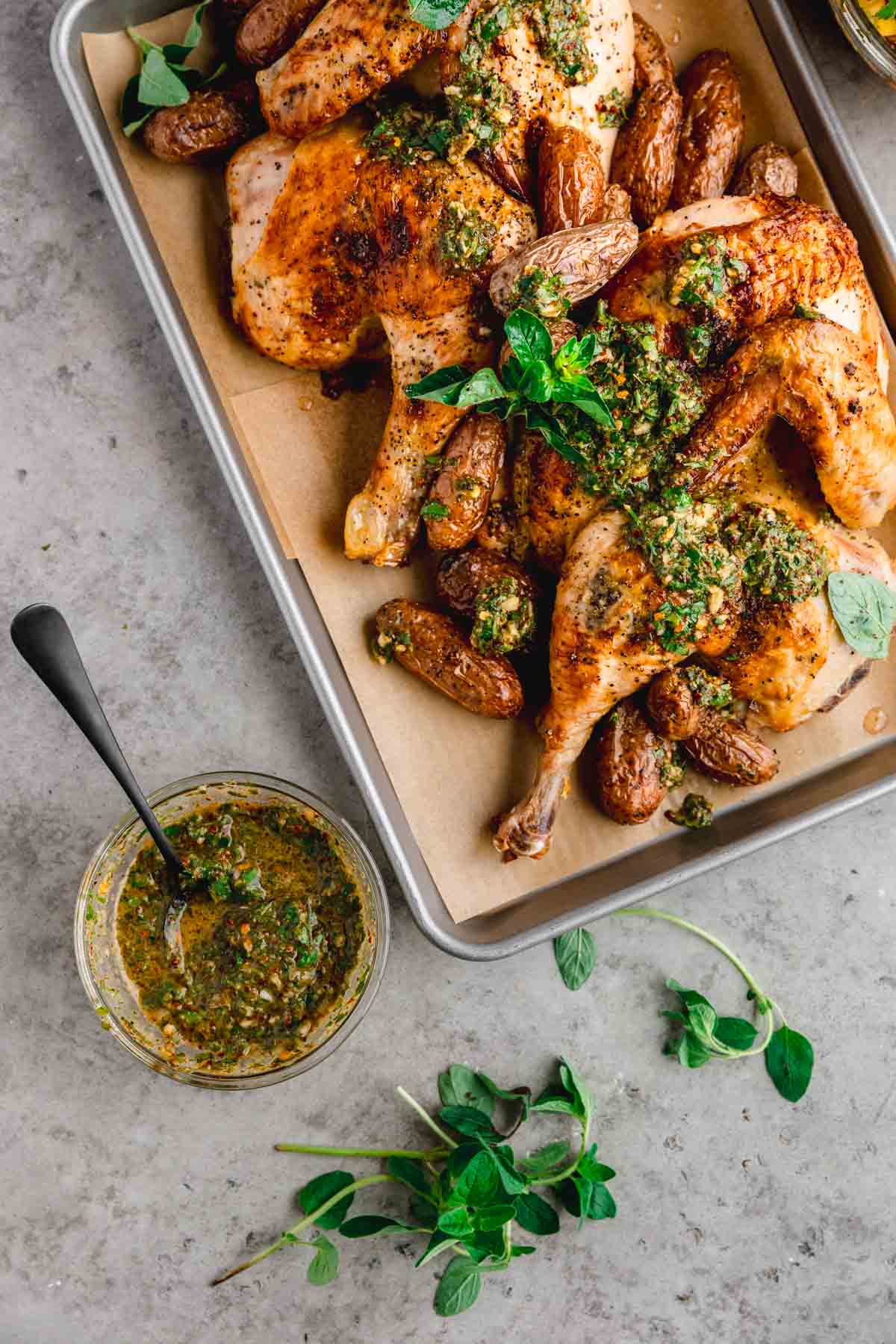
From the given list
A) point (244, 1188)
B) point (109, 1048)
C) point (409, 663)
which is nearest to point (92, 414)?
point (409, 663)

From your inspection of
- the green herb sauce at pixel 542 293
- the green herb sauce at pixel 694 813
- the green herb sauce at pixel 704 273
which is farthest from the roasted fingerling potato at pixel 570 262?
the green herb sauce at pixel 694 813

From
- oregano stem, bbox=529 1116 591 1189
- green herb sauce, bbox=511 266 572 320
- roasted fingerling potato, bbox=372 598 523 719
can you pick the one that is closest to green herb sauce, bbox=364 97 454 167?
green herb sauce, bbox=511 266 572 320

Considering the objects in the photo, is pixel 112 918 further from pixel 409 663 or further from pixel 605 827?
pixel 605 827

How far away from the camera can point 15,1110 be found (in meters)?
2.38

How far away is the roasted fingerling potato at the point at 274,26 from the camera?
6.97 ft

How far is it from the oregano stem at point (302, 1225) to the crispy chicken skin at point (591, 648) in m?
0.85

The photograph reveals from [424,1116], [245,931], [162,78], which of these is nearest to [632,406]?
[162,78]

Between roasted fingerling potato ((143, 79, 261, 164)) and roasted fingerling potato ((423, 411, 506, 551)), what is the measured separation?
2.53 feet

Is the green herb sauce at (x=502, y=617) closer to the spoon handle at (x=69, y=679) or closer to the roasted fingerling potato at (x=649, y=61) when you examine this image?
the spoon handle at (x=69, y=679)

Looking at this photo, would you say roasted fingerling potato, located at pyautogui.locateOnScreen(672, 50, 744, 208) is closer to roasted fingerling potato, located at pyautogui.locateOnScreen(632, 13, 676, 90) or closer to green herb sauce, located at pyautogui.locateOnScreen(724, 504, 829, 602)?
roasted fingerling potato, located at pyautogui.locateOnScreen(632, 13, 676, 90)

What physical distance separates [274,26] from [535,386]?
0.95 m

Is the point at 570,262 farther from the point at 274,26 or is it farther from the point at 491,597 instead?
the point at 274,26

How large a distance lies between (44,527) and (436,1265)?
1903mm

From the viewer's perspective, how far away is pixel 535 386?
192cm
